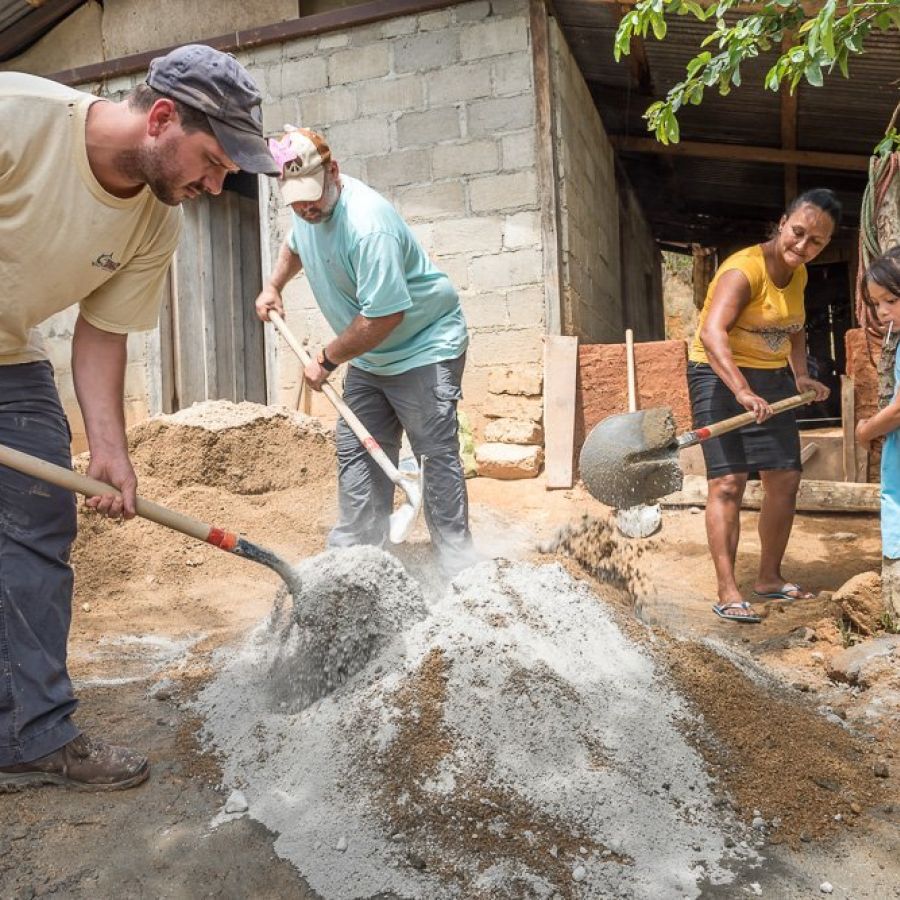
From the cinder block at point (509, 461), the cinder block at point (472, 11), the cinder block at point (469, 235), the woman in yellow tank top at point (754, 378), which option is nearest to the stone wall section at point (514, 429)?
the cinder block at point (509, 461)

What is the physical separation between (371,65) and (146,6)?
2081mm

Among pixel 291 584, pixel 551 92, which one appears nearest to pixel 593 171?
pixel 551 92

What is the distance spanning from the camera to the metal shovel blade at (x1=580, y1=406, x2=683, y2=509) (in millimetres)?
3283

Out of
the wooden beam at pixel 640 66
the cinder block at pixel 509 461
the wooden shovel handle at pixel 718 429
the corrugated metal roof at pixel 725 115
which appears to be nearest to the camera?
the wooden shovel handle at pixel 718 429

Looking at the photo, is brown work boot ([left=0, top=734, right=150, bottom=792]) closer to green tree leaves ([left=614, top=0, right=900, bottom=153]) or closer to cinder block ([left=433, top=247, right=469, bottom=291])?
green tree leaves ([left=614, top=0, right=900, bottom=153])

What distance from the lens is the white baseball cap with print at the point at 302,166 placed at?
288 cm

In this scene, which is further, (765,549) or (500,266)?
(500,266)

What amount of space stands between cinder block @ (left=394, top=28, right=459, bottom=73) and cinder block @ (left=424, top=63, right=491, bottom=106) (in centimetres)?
6

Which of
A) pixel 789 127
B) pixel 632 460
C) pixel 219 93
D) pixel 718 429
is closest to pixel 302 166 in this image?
pixel 219 93

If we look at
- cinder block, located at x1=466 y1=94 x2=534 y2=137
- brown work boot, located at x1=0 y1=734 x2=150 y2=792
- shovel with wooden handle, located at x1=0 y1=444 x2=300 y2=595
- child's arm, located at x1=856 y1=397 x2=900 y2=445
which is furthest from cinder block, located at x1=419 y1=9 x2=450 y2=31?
brown work boot, located at x1=0 y1=734 x2=150 y2=792

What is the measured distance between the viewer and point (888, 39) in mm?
5258

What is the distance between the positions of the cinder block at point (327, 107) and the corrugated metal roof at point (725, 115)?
155cm

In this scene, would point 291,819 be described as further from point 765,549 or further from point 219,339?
point 219,339

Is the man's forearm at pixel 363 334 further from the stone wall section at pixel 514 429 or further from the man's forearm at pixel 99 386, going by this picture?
the stone wall section at pixel 514 429
